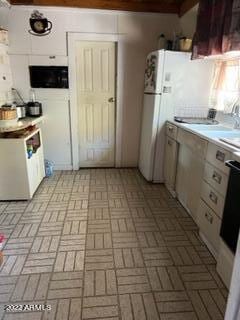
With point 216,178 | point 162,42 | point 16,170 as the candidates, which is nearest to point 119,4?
point 162,42

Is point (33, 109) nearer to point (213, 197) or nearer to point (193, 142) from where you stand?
point (193, 142)

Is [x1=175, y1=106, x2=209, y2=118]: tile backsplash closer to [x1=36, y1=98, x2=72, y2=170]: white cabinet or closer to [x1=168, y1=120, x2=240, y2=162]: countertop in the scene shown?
[x1=168, y1=120, x2=240, y2=162]: countertop

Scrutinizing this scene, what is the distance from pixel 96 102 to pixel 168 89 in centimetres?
120

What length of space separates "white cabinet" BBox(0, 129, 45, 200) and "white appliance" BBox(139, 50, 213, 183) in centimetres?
158

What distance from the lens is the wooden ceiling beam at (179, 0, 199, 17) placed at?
3.02 meters

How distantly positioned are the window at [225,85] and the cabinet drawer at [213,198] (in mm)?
1122

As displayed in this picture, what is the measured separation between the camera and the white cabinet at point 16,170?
2.68 metres

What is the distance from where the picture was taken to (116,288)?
1.68 meters

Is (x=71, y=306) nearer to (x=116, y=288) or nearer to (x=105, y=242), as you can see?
(x=116, y=288)

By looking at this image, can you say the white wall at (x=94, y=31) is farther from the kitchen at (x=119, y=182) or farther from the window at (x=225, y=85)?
the window at (x=225, y=85)

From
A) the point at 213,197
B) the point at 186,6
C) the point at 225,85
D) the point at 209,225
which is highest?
the point at 186,6

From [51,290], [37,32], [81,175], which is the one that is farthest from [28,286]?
[37,32]

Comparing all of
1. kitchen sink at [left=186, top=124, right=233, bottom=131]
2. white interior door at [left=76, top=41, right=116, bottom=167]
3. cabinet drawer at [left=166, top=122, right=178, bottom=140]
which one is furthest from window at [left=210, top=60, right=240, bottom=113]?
white interior door at [left=76, top=41, right=116, bottom=167]

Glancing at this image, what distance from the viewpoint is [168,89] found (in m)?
3.05
